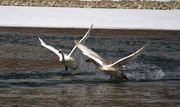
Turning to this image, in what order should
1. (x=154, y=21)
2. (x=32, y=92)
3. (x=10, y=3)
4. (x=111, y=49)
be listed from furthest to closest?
(x=10, y=3) → (x=154, y=21) → (x=111, y=49) → (x=32, y=92)

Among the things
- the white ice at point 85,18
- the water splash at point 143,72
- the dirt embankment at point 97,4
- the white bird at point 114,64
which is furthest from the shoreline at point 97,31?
the white bird at point 114,64

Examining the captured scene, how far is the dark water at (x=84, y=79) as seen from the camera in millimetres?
15789

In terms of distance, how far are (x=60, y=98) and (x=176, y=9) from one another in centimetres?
2249

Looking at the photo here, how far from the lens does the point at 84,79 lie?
1872cm

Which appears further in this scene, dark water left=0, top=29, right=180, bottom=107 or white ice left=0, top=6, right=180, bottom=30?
white ice left=0, top=6, right=180, bottom=30

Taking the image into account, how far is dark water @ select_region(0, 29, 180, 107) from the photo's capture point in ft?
51.8

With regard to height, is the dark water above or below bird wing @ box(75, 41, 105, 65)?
below

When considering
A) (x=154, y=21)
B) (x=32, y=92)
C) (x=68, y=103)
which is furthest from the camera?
(x=154, y=21)

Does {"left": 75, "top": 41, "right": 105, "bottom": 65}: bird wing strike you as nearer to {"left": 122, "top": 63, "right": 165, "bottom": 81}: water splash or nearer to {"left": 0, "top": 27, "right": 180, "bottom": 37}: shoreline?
{"left": 122, "top": 63, "right": 165, "bottom": 81}: water splash

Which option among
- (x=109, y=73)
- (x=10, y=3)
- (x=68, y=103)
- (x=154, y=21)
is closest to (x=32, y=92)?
(x=68, y=103)

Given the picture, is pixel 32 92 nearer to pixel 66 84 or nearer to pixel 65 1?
pixel 66 84

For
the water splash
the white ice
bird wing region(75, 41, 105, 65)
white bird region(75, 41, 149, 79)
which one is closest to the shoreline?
the white ice

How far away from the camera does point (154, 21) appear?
3244 cm

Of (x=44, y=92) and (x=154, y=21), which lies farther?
(x=154, y=21)
